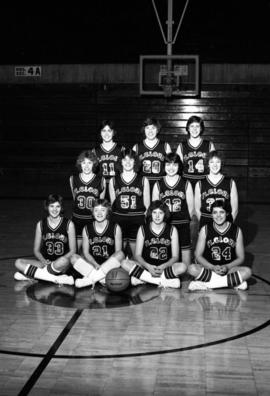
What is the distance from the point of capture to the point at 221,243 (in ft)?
22.7

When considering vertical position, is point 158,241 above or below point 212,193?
below

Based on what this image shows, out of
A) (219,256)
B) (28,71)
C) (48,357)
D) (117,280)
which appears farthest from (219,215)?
(28,71)

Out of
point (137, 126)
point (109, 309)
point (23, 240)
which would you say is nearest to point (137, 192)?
point (109, 309)

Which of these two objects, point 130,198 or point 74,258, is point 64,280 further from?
point 130,198

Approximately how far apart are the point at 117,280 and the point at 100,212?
74 centimetres

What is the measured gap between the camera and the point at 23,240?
9.27 m

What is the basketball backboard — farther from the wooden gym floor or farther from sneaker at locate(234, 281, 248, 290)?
sneaker at locate(234, 281, 248, 290)

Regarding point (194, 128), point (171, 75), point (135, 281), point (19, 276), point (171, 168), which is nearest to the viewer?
point (135, 281)

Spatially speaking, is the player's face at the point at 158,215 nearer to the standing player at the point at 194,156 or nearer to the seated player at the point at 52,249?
the seated player at the point at 52,249

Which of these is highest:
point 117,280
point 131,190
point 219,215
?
point 131,190

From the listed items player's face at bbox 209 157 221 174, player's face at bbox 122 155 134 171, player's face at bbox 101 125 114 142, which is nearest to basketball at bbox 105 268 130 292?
player's face at bbox 122 155 134 171

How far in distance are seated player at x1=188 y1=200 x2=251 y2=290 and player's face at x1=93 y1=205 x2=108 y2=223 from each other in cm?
103

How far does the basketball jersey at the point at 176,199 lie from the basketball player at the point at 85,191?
714mm

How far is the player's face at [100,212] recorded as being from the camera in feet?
22.5
